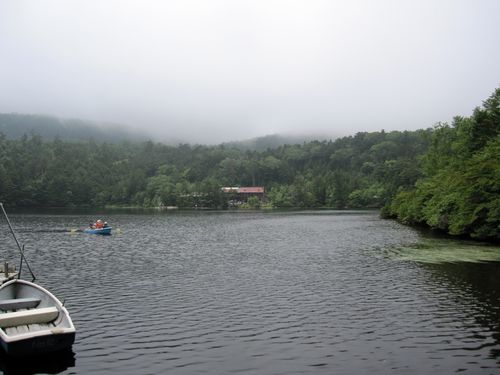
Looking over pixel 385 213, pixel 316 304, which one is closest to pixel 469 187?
pixel 316 304

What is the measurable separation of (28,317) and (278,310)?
14317 millimetres

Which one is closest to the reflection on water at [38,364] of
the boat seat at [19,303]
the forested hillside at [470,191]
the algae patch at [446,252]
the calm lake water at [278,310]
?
the calm lake water at [278,310]

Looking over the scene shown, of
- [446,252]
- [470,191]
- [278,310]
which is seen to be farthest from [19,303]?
[470,191]

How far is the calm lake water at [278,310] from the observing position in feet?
68.0

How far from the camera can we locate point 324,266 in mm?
46000

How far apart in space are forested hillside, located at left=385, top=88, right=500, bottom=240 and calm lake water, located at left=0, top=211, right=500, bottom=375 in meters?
7.59

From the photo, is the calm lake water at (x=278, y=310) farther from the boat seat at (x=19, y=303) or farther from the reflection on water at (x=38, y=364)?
the boat seat at (x=19, y=303)

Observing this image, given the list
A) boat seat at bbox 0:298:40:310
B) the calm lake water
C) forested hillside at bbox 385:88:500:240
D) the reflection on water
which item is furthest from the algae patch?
the reflection on water

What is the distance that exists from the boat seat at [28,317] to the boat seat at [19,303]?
2521 millimetres

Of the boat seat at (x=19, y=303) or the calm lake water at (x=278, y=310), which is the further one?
the boat seat at (x=19, y=303)

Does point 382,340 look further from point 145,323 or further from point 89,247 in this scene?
point 89,247

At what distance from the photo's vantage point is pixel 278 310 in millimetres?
29547

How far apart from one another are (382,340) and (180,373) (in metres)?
10.3

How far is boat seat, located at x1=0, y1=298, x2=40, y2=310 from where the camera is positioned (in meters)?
24.5
